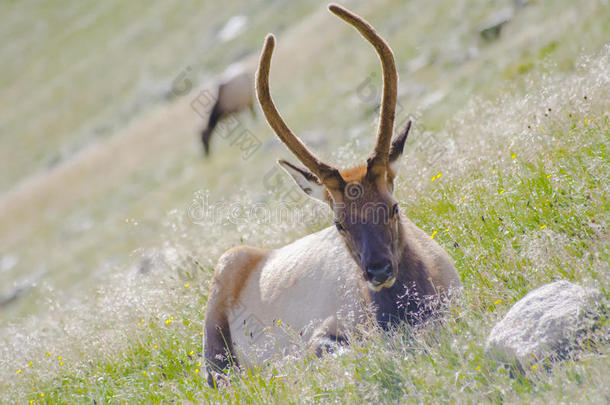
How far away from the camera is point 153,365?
6.46m

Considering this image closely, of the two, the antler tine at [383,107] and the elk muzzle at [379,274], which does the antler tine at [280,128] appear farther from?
the elk muzzle at [379,274]

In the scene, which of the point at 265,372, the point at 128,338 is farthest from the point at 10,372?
the point at 265,372

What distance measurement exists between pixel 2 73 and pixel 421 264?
297 ft

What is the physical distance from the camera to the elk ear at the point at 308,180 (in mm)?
5869

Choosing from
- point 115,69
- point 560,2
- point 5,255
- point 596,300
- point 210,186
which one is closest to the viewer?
point 596,300

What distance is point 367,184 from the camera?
550cm

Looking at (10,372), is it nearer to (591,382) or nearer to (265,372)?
(265,372)

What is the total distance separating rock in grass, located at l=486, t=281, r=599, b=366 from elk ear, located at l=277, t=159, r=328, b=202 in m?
2.15

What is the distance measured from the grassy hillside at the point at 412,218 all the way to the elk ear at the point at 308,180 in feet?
4.48

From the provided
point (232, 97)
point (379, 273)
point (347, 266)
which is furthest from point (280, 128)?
point (232, 97)

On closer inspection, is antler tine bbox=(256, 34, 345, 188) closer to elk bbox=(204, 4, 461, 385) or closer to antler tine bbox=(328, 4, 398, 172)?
elk bbox=(204, 4, 461, 385)

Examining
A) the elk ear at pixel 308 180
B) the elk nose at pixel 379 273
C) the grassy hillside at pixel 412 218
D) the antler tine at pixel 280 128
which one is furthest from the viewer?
the elk ear at pixel 308 180

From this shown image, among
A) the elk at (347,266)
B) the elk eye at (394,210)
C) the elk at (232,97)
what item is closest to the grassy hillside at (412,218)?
the elk at (347,266)

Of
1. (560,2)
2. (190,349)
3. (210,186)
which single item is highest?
(190,349)
